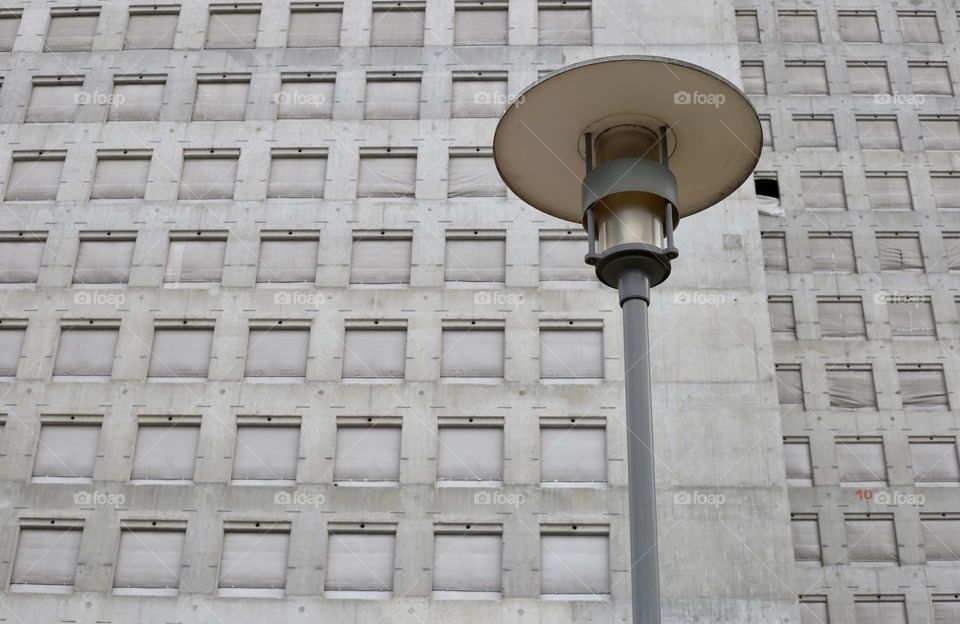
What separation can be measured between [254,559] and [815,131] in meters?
28.8

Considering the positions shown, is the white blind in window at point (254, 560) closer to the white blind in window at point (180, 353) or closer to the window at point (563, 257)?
the white blind in window at point (180, 353)

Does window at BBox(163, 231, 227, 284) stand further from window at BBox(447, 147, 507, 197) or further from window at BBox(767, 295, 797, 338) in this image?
window at BBox(767, 295, 797, 338)

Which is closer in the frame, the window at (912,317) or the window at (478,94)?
the window at (478,94)

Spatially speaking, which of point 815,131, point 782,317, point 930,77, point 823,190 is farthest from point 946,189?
point 782,317

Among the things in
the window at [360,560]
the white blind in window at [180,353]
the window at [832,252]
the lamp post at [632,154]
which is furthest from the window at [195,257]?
the lamp post at [632,154]

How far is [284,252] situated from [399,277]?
139 inches

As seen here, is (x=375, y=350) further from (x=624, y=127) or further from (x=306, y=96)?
(x=624, y=127)

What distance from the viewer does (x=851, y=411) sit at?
37.1 metres

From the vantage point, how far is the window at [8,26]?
33.8 m

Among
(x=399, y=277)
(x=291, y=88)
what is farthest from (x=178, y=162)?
(x=399, y=277)

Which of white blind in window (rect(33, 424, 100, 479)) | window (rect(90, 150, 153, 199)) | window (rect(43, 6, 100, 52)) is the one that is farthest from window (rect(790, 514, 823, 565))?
window (rect(43, 6, 100, 52))

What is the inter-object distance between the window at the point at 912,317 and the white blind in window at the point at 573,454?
1689cm

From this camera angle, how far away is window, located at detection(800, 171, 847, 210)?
4044 centimetres

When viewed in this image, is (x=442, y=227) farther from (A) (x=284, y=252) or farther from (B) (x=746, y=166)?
(B) (x=746, y=166)
